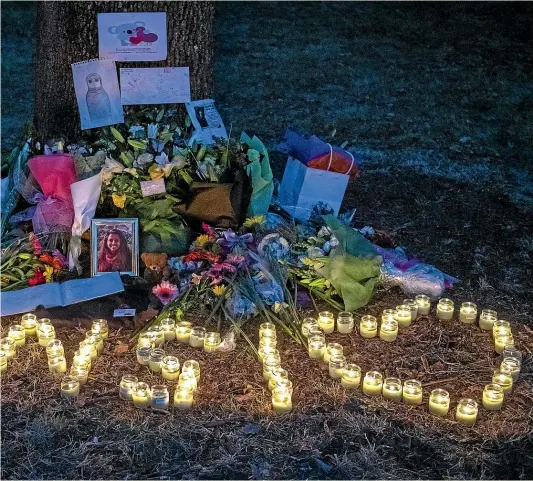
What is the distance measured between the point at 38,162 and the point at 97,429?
2120 millimetres

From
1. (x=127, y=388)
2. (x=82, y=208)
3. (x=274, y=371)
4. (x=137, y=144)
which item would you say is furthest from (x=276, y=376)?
(x=137, y=144)

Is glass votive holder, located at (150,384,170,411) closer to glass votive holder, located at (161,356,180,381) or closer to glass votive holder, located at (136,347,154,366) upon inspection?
glass votive holder, located at (161,356,180,381)

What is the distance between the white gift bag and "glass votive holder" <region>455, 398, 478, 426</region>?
2007mm

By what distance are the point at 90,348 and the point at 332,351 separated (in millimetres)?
1239

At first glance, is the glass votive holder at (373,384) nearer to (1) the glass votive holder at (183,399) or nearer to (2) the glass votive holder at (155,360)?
(1) the glass votive holder at (183,399)

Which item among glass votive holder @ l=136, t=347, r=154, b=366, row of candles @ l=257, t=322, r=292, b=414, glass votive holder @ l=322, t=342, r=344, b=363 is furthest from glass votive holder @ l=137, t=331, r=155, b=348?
glass votive holder @ l=322, t=342, r=344, b=363

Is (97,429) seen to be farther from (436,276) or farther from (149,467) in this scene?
(436,276)

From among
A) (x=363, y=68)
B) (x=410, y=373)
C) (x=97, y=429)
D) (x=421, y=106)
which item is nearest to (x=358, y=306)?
(x=410, y=373)

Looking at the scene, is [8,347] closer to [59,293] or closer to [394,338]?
[59,293]

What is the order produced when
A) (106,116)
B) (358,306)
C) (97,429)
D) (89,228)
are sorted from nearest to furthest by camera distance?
(97,429), (358,306), (89,228), (106,116)

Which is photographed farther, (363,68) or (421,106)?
(363,68)

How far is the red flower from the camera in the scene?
4664 mm

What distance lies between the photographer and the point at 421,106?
8.17m

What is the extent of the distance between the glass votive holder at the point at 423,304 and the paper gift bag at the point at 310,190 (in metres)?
1.06
